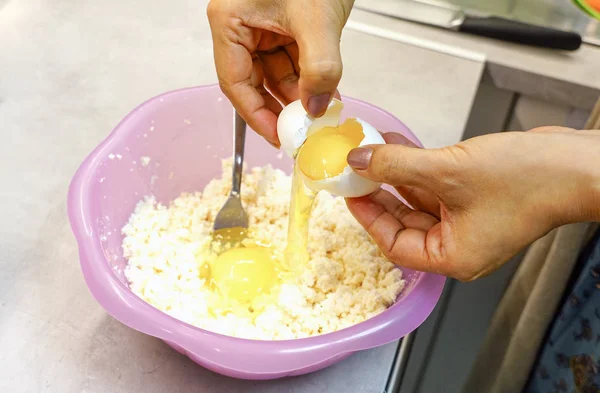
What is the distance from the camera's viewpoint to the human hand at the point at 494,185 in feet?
2.28

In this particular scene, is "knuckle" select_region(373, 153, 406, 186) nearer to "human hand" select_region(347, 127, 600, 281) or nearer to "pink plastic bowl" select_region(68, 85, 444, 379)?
"human hand" select_region(347, 127, 600, 281)

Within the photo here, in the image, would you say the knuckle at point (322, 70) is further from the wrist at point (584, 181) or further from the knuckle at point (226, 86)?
the wrist at point (584, 181)

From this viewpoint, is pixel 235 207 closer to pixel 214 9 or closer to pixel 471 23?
pixel 214 9

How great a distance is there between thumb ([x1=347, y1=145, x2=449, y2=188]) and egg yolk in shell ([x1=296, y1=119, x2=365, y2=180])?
0.31 ft

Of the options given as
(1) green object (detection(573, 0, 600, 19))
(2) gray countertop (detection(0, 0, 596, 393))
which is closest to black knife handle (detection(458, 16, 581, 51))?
(2) gray countertop (detection(0, 0, 596, 393))

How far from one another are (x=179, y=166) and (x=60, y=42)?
61 centimetres

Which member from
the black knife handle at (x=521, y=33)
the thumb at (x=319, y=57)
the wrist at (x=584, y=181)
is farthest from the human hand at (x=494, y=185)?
the black knife handle at (x=521, y=33)

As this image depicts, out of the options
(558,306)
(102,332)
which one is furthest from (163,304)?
(558,306)

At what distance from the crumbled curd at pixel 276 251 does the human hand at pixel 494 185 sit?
0.17 m

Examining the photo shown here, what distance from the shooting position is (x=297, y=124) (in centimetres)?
87

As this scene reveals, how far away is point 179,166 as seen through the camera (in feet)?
3.70

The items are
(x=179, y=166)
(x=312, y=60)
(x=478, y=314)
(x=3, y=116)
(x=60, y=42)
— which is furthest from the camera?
(x=478, y=314)

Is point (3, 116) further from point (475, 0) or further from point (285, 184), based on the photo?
point (475, 0)

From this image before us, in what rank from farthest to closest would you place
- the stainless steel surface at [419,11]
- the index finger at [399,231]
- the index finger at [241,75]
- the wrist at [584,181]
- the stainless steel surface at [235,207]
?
the stainless steel surface at [419,11]
the stainless steel surface at [235,207]
the index finger at [241,75]
the index finger at [399,231]
the wrist at [584,181]
